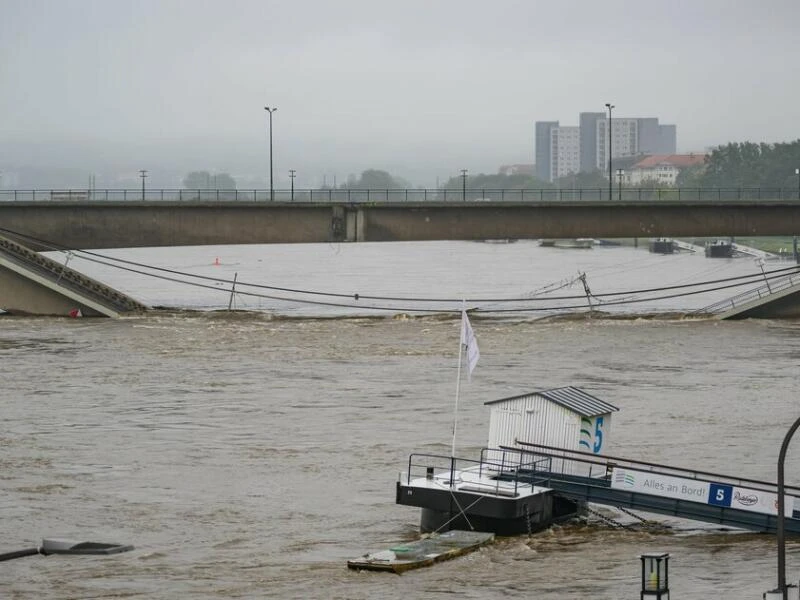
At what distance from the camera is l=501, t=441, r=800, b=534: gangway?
33.7 meters

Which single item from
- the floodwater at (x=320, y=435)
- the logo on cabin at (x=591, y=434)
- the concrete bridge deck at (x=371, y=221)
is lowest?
the floodwater at (x=320, y=435)

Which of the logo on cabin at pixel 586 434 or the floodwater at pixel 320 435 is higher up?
the logo on cabin at pixel 586 434

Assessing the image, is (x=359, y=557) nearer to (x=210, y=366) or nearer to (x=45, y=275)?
(x=210, y=366)

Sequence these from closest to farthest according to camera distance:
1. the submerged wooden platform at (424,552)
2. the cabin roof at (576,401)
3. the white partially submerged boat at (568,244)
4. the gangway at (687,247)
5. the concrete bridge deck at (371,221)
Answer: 1. the submerged wooden platform at (424,552)
2. the cabin roof at (576,401)
3. the concrete bridge deck at (371,221)
4. the gangway at (687,247)
5. the white partially submerged boat at (568,244)

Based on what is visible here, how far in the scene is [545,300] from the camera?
3986 inches

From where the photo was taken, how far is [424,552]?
32.0m

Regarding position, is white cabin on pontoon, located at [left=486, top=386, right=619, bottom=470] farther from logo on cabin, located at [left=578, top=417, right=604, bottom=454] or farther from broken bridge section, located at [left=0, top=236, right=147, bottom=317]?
broken bridge section, located at [left=0, top=236, right=147, bottom=317]

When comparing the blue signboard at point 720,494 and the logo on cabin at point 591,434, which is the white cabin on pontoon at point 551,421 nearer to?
the logo on cabin at point 591,434

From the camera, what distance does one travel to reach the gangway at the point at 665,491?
33688mm

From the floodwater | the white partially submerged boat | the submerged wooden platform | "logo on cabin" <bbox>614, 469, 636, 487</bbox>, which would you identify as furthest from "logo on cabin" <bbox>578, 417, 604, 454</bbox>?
the white partially submerged boat

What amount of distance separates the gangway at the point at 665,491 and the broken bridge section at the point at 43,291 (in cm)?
5183

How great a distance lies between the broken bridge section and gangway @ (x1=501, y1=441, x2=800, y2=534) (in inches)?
2040

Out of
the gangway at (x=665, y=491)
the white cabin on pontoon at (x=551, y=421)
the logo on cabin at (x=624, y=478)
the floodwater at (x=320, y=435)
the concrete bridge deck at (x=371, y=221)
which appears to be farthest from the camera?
the concrete bridge deck at (x=371, y=221)

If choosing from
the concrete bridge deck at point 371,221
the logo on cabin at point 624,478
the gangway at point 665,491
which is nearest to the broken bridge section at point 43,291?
the concrete bridge deck at point 371,221
